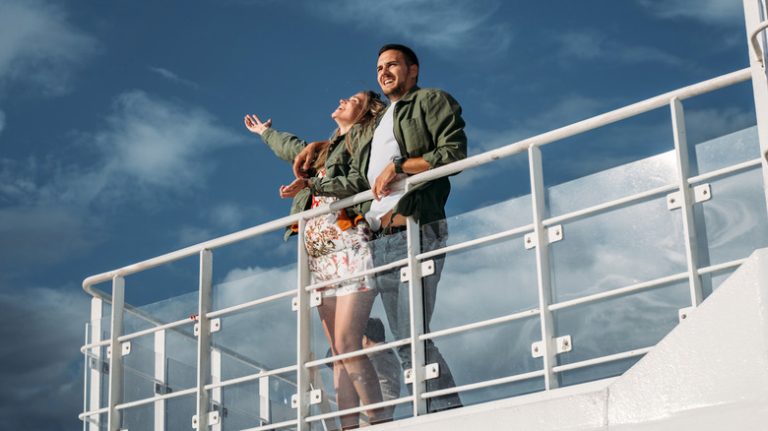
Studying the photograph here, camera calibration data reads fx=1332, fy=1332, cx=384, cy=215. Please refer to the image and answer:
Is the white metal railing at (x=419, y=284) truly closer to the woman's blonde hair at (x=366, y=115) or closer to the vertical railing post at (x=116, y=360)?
the vertical railing post at (x=116, y=360)

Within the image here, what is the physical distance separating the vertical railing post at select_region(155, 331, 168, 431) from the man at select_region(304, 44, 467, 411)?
1843 mm

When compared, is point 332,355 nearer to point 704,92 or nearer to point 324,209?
point 324,209

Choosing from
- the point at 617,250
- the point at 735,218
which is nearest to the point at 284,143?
the point at 617,250

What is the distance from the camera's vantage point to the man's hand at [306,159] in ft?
28.5

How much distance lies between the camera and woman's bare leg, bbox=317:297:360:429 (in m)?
7.61

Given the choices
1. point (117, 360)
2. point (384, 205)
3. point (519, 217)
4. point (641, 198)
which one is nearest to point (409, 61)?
point (384, 205)

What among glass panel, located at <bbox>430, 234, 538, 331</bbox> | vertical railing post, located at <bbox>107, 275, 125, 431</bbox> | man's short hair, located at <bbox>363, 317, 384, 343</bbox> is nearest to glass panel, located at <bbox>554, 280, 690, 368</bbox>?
glass panel, located at <bbox>430, 234, 538, 331</bbox>

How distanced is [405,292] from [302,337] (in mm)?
893

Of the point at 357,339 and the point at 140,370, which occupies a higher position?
the point at 140,370

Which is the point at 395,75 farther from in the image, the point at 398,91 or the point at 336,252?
the point at 336,252

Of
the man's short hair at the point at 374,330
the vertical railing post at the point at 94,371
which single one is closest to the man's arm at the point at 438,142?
the man's short hair at the point at 374,330

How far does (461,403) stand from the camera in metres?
7.13

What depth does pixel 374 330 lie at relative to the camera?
7664 mm

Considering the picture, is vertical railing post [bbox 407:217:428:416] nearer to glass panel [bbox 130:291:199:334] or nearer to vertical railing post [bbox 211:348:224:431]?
vertical railing post [bbox 211:348:224:431]
